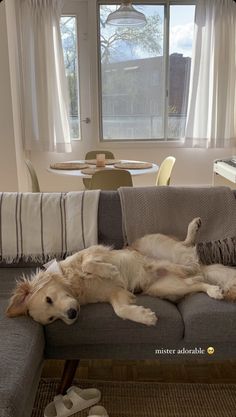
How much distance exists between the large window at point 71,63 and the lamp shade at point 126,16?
161 centimetres

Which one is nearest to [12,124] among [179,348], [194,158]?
[194,158]

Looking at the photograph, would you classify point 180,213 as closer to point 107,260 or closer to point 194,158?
point 107,260

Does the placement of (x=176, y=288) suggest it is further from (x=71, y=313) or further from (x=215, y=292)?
(x=71, y=313)

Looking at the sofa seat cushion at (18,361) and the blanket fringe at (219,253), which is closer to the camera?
the sofa seat cushion at (18,361)

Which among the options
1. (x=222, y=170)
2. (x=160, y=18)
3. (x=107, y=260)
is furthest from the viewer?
(x=160, y=18)

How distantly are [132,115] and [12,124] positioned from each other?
164 cm

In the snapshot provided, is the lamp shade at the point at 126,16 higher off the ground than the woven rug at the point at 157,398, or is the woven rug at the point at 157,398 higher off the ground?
the lamp shade at the point at 126,16

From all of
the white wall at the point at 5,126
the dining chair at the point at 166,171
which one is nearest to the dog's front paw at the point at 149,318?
the dining chair at the point at 166,171

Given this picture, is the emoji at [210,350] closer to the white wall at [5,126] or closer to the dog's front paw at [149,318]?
the dog's front paw at [149,318]

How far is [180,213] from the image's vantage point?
2139 millimetres

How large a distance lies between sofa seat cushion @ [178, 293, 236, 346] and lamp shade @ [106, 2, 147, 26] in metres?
2.68

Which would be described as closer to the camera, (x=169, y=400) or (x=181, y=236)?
(x=169, y=400)

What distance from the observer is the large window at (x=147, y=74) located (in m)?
4.89

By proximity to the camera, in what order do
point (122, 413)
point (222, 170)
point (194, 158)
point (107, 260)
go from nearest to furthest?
point (122, 413)
point (107, 260)
point (222, 170)
point (194, 158)
